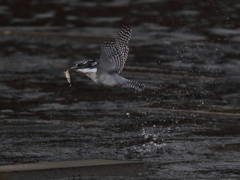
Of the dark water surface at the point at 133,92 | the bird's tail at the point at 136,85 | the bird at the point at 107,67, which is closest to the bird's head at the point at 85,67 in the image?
the bird at the point at 107,67

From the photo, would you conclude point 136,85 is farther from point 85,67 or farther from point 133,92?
point 133,92

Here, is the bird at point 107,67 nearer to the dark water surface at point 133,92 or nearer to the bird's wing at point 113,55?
the bird's wing at point 113,55

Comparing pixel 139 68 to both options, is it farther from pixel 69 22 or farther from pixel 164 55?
pixel 69 22

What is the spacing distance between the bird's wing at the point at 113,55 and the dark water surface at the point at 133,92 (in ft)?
2.74

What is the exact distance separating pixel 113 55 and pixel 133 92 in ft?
11.3

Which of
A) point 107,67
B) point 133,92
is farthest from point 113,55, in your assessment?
point 133,92

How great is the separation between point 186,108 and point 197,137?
1.63m

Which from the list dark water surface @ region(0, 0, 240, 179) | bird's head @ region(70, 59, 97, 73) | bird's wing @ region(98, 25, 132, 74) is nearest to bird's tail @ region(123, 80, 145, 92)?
bird's wing @ region(98, 25, 132, 74)

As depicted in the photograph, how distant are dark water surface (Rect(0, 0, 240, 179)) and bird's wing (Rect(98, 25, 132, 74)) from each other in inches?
32.9

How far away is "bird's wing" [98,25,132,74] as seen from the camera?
24.7 feet

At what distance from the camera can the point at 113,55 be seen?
25.2 feet

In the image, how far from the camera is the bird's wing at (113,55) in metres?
7.54

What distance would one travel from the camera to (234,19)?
15.8m

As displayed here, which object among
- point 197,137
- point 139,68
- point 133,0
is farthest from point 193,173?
point 133,0
